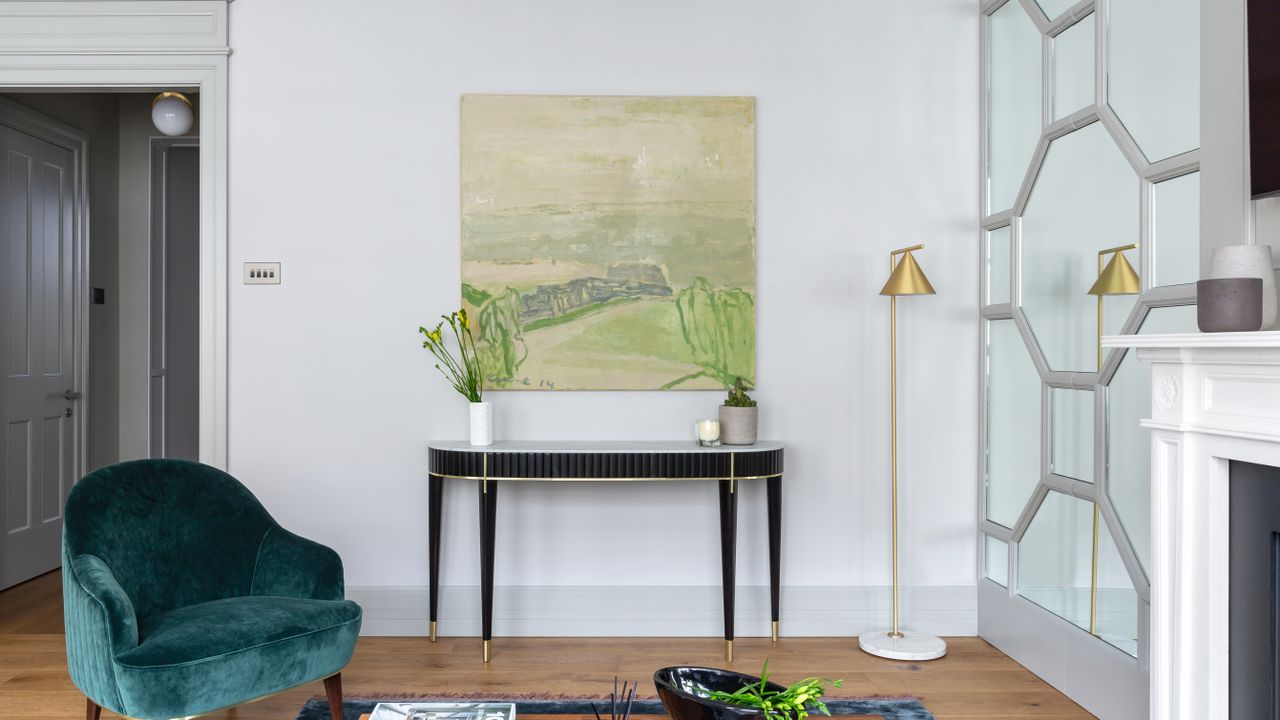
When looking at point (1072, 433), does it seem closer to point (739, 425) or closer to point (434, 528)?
point (739, 425)

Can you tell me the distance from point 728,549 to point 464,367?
1337mm

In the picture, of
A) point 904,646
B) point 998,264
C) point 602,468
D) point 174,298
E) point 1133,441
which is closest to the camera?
point 1133,441

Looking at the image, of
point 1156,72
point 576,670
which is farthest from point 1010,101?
point 576,670

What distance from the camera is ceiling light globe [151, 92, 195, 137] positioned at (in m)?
4.18

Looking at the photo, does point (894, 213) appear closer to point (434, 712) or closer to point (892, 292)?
point (892, 292)

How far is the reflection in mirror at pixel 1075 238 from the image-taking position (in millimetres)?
2781

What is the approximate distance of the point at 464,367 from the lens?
148 inches

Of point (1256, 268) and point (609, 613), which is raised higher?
point (1256, 268)

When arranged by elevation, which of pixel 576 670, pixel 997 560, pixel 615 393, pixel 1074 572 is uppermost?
pixel 615 393

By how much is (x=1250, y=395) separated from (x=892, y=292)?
1.60 m

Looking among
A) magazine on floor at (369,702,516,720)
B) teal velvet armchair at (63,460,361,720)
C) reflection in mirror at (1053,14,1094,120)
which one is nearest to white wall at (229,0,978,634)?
reflection in mirror at (1053,14,1094,120)

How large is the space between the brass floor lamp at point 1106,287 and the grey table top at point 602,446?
3.83 feet

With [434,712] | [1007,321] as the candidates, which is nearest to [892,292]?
[1007,321]

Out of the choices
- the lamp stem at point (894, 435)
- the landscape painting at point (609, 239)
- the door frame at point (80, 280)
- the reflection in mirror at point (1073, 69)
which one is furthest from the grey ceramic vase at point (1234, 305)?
the door frame at point (80, 280)
